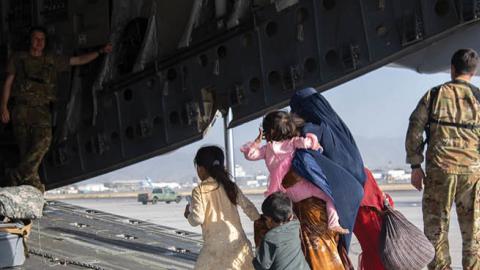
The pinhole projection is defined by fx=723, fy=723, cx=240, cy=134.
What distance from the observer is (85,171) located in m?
7.66

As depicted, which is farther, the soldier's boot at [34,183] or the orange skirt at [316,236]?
the soldier's boot at [34,183]

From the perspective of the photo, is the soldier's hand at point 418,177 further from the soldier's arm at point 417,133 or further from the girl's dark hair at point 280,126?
the girl's dark hair at point 280,126

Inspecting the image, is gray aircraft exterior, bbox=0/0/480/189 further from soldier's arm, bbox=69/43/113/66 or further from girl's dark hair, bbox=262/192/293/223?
girl's dark hair, bbox=262/192/293/223

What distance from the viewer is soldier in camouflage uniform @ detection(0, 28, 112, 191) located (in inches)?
249

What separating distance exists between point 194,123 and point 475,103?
10.2 feet

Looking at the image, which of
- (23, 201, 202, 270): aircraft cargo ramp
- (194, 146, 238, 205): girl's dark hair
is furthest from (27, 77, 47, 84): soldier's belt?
(194, 146, 238, 205): girl's dark hair

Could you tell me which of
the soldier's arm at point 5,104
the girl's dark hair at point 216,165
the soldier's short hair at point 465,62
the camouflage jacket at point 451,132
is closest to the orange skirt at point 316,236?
the girl's dark hair at point 216,165

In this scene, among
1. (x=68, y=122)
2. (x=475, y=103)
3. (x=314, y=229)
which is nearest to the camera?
(x=314, y=229)

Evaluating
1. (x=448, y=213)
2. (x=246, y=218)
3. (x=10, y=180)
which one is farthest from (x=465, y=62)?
(x=246, y=218)

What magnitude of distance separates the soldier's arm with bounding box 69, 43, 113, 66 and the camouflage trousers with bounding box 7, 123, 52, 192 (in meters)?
0.71

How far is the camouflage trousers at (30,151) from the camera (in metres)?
6.27

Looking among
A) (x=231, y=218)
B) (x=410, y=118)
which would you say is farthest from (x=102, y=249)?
(x=410, y=118)

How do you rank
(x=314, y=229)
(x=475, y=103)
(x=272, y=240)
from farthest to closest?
(x=475, y=103)
(x=314, y=229)
(x=272, y=240)

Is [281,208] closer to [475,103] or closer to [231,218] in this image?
[231,218]
